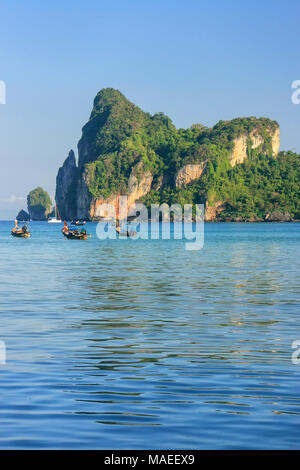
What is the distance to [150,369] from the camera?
14453 millimetres

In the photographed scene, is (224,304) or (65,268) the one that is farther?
(65,268)

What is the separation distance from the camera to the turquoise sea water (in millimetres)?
10156

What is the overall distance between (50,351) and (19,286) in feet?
57.9

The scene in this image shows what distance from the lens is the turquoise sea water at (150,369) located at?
1016 centimetres

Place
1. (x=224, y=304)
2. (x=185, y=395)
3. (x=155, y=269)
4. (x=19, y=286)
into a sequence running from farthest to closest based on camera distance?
(x=155, y=269), (x=19, y=286), (x=224, y=304), (x=185, y=395)

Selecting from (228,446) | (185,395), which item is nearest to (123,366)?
(185,395)

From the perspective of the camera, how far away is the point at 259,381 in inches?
525

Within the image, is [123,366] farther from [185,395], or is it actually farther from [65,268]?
[65,268]

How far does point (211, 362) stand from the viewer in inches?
596
